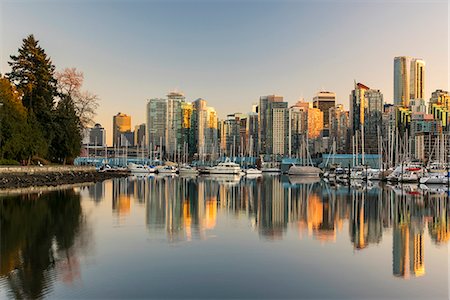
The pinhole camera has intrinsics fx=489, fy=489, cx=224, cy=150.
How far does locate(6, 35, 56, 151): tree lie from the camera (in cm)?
6028

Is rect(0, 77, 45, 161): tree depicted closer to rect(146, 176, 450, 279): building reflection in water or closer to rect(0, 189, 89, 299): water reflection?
rect(0, 189, 89, 299): water reflection

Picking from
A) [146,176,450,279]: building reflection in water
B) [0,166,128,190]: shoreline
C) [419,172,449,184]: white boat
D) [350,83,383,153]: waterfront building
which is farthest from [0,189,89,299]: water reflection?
[350,83,383,153]: waterfront building

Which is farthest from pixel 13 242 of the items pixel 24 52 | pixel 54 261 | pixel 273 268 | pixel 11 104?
pixel 24 52

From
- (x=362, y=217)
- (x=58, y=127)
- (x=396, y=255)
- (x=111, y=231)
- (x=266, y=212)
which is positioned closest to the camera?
(x=396, y=255)

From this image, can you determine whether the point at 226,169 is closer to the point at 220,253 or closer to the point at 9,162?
the point at 9,162

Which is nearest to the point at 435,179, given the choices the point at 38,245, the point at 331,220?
the point at 331,220

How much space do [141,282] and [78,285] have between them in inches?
66.4

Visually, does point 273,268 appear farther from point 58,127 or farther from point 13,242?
point 58,127

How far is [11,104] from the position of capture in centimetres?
5159

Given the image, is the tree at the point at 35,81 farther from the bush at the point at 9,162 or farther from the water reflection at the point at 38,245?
the water reflection at the point at 38,245

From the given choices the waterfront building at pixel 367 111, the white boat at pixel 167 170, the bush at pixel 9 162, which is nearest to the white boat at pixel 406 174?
the bush at pixel 9 162

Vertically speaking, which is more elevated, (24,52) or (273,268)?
(24,52)

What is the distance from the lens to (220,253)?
17.5 m

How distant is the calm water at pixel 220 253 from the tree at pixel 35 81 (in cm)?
3177
